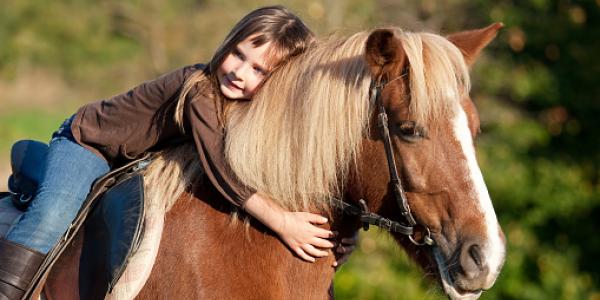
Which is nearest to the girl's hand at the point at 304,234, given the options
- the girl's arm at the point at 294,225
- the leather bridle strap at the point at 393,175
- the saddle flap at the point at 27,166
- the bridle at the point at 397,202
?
the girl's arm at the point at 294,225

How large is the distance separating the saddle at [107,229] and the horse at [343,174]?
0.27 feet

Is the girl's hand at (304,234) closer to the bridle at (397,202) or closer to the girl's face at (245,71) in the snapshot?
the bridle at (397,202)

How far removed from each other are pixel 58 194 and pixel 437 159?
155 centimetres

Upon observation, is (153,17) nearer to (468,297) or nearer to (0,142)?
(0,142)

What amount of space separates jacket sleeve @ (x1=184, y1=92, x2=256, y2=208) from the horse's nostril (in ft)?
2.89

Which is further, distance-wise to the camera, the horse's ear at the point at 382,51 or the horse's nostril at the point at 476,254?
the horse's ear at the point at 382,51

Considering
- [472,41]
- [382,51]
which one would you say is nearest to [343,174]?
[382,51]

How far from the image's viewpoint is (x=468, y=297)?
9.82 feet

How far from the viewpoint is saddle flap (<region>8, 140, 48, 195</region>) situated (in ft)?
11.9

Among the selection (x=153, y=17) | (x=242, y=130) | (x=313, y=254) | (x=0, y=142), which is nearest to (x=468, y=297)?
(x=313, y=254)

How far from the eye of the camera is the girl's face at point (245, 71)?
3.38 meters

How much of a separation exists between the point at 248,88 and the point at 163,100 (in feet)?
1.23

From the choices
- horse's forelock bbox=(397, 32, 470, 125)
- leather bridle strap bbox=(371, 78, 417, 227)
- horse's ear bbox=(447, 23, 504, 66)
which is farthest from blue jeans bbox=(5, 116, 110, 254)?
horse's ear bbox=(447, 23, 504, 66)

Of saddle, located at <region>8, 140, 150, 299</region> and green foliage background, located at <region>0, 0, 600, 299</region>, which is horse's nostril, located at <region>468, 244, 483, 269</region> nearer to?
saddle, located at <region>8, 140, 150, 299</region>
